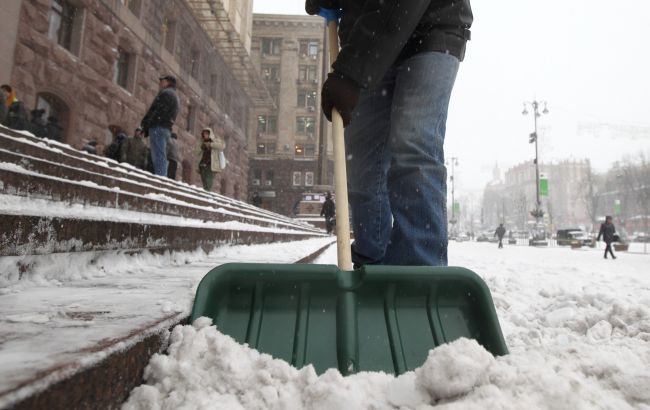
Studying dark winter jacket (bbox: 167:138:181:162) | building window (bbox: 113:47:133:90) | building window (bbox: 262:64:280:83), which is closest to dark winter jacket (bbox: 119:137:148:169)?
dark winter jacket (bbox: 167:138:181:162)

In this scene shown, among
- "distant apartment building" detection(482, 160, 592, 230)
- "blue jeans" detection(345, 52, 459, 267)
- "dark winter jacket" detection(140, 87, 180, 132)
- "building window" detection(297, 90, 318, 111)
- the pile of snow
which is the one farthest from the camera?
"distant apartment building" detection(482, 160, 592, 230)

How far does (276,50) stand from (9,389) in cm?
3898

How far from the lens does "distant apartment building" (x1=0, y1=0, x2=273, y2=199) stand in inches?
304

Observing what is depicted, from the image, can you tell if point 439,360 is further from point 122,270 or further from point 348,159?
point 122,270

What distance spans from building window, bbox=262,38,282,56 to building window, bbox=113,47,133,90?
2637cm

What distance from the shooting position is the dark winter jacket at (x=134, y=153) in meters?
7.50

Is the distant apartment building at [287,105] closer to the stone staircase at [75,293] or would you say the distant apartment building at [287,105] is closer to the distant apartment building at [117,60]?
the distant apartment building at [117,60]

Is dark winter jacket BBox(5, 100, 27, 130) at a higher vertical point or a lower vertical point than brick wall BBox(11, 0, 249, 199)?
lower

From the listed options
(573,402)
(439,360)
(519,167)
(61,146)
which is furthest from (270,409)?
(519,167)

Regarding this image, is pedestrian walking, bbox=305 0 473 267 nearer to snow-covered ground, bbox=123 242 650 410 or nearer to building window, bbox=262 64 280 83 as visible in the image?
snow-covered ground, bbox=123 242 650 410

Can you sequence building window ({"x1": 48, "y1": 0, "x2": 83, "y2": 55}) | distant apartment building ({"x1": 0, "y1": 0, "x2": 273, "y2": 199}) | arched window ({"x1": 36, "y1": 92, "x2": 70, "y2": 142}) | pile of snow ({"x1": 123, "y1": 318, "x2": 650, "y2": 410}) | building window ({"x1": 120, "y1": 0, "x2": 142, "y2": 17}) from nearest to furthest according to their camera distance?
pile of snow ({"x1": 123, "y1": 318, "x2": 650, "y2": 410}), distant apartment building ({"x1": 0, "y1": 0, "x2": 273, "y2": 199}), arched window ({"x1": 36, "y1": 92, "x2": 70, "y2": 142}), building window ({"x1": 48, "y1": 0, "x2": 83, "y2": 55}), building window ({"x1": 120, "y1": 0, "x2": 142, "y2": 17})

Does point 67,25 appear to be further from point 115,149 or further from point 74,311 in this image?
point 74,311

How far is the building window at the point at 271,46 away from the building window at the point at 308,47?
2075 mm

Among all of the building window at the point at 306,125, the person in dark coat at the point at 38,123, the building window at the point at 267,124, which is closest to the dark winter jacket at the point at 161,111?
the person in dark coat at the point at 38,123
